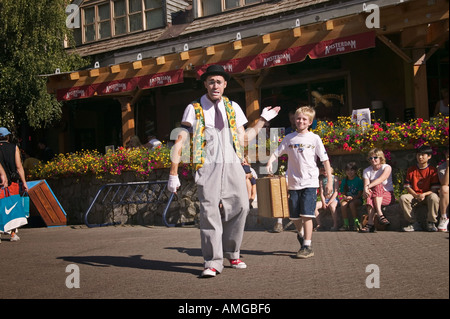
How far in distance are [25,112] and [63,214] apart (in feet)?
15.5

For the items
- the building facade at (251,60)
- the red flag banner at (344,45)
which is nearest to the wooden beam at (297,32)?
the building facade at (251,60)

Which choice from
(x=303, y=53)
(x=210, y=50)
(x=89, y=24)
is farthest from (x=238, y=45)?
(x=89, y=24)

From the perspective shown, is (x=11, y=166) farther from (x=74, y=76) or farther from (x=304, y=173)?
(x=74, y=76)

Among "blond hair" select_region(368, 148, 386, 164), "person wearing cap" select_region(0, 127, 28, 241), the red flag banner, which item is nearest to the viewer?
"blond hair" select_region(368, 148, 386, 164)

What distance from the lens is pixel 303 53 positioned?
10.9m

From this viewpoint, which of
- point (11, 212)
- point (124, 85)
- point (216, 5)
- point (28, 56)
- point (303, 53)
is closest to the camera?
point (11, 212)

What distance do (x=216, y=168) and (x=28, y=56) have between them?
12875 millimetres

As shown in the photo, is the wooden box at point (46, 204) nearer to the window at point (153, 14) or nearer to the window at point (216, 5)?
the window at point (216, 5)

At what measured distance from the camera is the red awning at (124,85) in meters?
13.0

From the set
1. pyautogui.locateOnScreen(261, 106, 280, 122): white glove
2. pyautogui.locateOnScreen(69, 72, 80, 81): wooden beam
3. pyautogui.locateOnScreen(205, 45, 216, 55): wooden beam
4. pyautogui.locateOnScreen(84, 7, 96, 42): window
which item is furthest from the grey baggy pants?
pyautogui.locateOnScreen(84, 7, 96, 42): window

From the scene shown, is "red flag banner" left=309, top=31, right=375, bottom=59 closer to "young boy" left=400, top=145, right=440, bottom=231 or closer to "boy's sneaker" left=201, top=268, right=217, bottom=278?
"young boy" left=400, top=145, right=440, bottom=231

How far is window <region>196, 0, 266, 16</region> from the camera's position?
16.0 metres

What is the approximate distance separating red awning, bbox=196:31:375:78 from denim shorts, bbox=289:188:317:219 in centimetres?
517

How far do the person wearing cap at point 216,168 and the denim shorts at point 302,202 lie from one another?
1.01m
